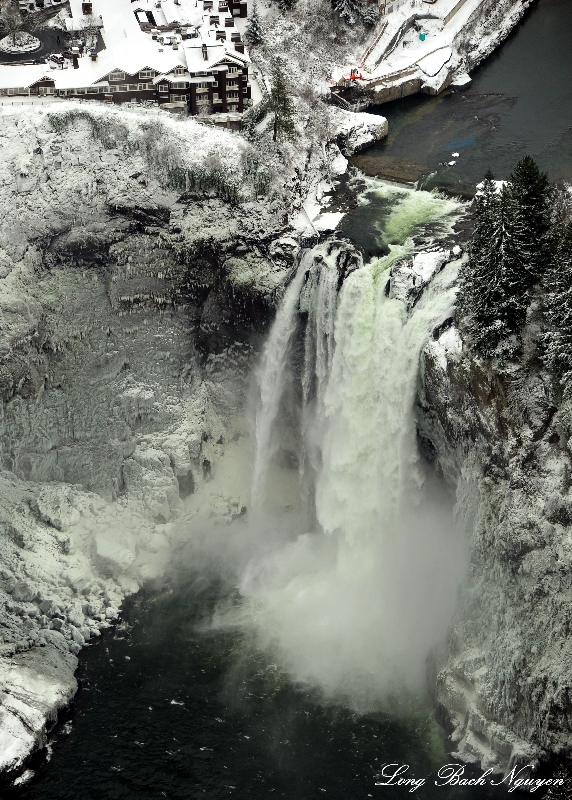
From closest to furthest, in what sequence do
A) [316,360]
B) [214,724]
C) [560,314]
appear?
[560,314] < [214,724] < [316,360]

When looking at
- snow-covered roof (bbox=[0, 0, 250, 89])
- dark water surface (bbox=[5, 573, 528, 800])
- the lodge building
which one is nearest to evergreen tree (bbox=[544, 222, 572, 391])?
dark water surface (bbox=[5, 573, 528, 800])

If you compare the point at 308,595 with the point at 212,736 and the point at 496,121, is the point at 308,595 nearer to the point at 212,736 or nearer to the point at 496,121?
the point at 212,736

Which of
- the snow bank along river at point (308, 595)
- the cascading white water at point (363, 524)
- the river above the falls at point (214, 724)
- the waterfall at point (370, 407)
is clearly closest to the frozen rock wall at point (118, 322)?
the snow bank along river at point (308, 595)

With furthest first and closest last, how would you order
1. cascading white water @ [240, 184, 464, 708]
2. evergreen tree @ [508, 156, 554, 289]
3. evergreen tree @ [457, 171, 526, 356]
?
cascading white water @ [240, 184, 464, 708], evergreen tree @ [508, 156, 554, 289], evergreen tree @ [457, 171, 526, 356]

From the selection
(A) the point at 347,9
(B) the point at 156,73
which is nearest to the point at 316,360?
(B) the point at 156,73

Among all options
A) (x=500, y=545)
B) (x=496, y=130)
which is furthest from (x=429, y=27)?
(x=500, y=545)

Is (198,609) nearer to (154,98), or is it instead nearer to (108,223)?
(108,223)

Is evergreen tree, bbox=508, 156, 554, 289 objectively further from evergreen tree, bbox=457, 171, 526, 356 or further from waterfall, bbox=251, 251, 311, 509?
waterfall, bbox=251, 251, 311, 509

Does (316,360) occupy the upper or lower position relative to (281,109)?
lower
